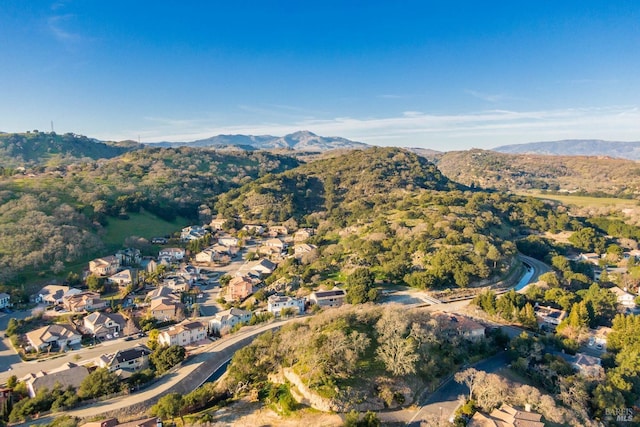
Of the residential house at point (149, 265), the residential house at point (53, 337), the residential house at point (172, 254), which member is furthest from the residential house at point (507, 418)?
the residential house at point (172, 254)

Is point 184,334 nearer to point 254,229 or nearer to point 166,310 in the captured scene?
point 166,310

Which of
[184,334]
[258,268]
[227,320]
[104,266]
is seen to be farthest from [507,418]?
[104,266]

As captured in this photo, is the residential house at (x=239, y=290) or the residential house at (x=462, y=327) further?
the residential house at (x=239, y=290)

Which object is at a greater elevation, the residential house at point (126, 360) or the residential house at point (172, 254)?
the residential house at point (172, 254)

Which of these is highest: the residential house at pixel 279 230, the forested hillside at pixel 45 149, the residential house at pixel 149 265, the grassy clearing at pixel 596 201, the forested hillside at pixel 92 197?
the forested hillside at pixel 45 149

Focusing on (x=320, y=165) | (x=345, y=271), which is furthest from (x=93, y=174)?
(x=345, y=271)

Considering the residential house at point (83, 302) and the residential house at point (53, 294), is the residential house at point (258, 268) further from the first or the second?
the residential house at point (53, 294)

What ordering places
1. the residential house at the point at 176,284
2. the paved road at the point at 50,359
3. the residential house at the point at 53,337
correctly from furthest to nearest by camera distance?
the residential house at the point at 176,284 < the residential house at the point at 53,337 < the paved road at the point at 50,359
